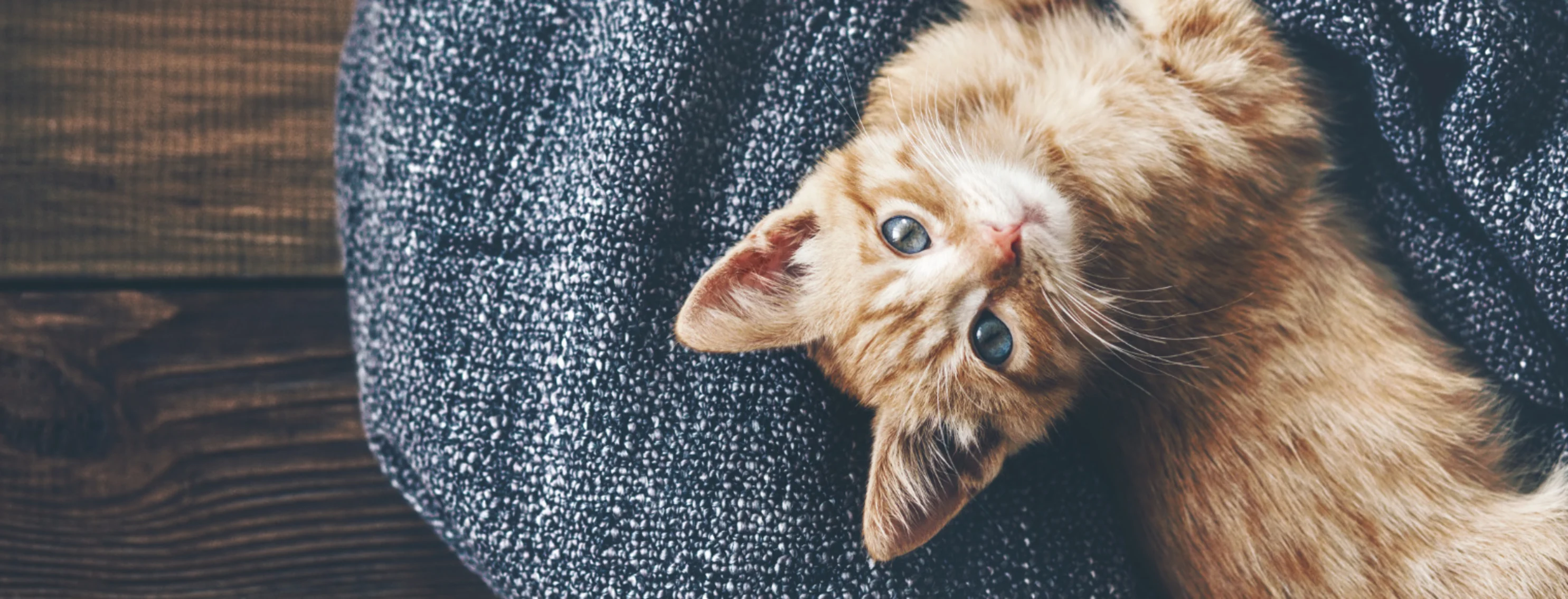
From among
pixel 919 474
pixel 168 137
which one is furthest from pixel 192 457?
pixel 919 474

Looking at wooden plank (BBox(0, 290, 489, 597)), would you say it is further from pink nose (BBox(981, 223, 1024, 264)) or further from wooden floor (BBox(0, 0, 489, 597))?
pink nose (BBox(981, 223, 1024, 264))

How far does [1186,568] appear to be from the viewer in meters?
1.02

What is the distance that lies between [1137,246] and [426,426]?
82 cm

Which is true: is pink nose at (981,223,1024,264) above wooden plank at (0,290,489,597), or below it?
above

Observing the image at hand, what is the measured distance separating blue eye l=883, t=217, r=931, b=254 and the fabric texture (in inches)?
5.0

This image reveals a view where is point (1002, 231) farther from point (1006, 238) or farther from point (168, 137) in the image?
point (168, 137)

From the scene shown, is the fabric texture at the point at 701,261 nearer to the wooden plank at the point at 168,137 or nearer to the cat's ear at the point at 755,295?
the cat's ear at the point at 755,295

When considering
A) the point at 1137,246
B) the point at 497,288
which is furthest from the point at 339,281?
the point at 1137,246

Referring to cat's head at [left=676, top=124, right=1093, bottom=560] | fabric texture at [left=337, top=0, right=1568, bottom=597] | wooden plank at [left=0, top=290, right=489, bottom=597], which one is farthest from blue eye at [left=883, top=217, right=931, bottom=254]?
wooden plank at [left=0, top=290, right=489, bottom=597]

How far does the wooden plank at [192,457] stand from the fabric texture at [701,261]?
0.34 m

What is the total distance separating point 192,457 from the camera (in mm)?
1364

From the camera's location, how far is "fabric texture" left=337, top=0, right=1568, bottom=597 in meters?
0.95

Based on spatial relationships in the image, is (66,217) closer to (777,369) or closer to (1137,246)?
(777,369)

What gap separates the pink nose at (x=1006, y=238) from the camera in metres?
0.92
